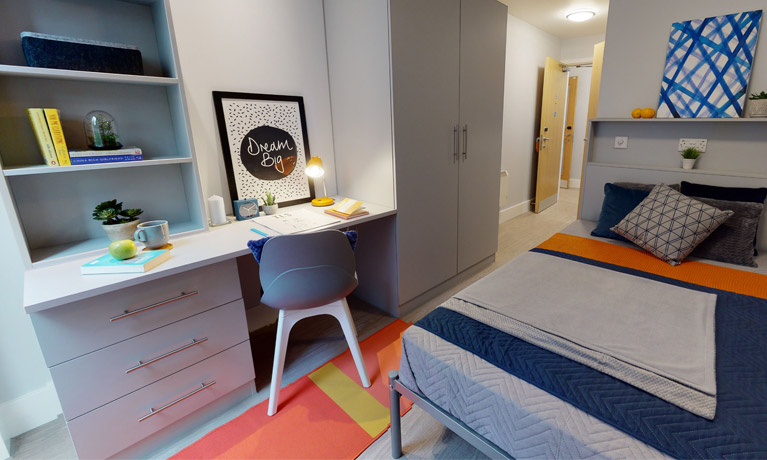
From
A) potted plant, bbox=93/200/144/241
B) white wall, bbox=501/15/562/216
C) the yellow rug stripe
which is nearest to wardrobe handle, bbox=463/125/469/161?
the yellow rug stripe

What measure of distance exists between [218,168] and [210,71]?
53 cm

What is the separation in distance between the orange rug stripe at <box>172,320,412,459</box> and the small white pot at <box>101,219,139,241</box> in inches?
38.3

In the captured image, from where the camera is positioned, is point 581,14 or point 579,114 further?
point 579,114

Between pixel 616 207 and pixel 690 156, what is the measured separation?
2.03 feet

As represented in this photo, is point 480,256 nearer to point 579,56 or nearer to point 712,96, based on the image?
point 712,96

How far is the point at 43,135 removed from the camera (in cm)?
141

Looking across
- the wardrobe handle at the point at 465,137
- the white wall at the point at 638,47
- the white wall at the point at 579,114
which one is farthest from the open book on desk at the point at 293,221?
the white wall at the point at 579,114

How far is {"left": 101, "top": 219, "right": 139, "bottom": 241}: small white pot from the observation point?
1.56 m

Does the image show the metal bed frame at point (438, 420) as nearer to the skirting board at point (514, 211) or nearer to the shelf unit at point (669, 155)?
the shelf unit at point (669, 155)

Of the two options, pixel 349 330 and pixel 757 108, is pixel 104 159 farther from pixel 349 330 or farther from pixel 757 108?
pixel 757 108

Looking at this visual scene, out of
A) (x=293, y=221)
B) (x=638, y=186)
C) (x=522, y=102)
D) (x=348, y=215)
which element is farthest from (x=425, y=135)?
(x=522, y=102)

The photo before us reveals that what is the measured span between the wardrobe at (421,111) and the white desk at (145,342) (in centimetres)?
98

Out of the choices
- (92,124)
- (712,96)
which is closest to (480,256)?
(712,96)

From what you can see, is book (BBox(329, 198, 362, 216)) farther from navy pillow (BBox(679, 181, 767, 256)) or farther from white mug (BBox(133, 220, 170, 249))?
navy pillow (BBox(679, 181, 767, 256))
